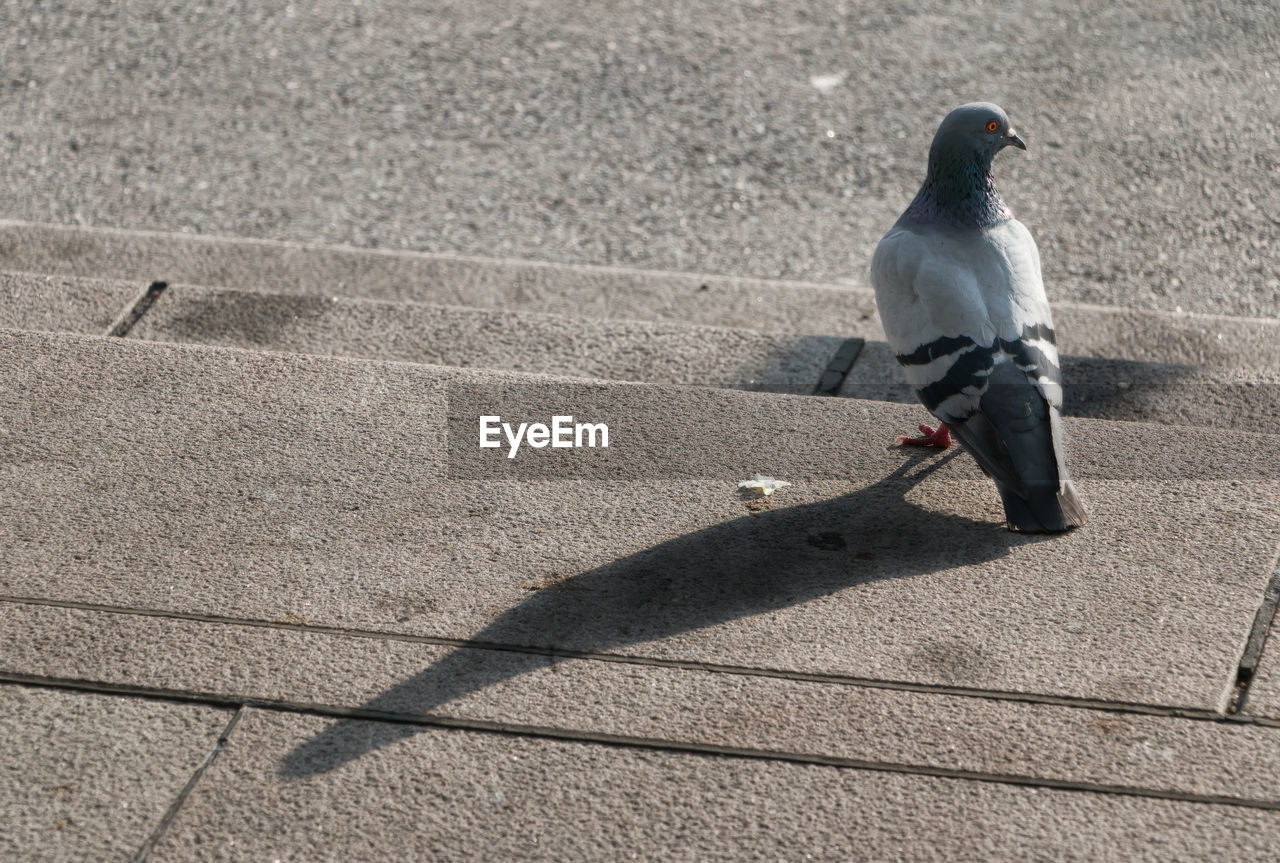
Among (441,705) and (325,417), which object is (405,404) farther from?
(441,705)

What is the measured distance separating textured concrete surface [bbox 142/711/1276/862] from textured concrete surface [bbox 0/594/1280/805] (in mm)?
68

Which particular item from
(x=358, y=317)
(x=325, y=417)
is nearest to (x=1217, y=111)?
(x=358, y=317)

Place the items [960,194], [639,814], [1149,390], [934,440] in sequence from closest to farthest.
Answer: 1. [639,814]
2. [934,440]
3. [960,194]
4. [1149,390]

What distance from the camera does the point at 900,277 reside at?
396 cm

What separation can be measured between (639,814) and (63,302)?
3.13 m

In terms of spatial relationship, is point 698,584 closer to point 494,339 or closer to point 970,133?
point 494,339

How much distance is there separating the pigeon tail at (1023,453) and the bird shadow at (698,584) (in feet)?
0.39

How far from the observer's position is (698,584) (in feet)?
11.0

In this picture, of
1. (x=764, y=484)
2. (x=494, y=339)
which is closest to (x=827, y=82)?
(x=494, y=339)

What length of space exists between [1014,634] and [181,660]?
74.9 inches

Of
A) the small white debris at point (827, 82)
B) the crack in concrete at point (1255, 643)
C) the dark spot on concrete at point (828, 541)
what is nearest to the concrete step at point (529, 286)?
the dark spot on concrete at point (828, 541)

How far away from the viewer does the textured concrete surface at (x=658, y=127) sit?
19.9 feet

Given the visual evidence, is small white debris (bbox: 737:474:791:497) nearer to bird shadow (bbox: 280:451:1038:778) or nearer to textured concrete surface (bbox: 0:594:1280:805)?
bird shadow (bbox: 280:451:1038:778)

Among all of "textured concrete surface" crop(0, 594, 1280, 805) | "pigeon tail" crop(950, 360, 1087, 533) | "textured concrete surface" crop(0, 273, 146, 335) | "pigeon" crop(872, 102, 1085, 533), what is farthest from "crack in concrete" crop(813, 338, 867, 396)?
"textured concrete surface" crop(0, 273, 146, 335)
